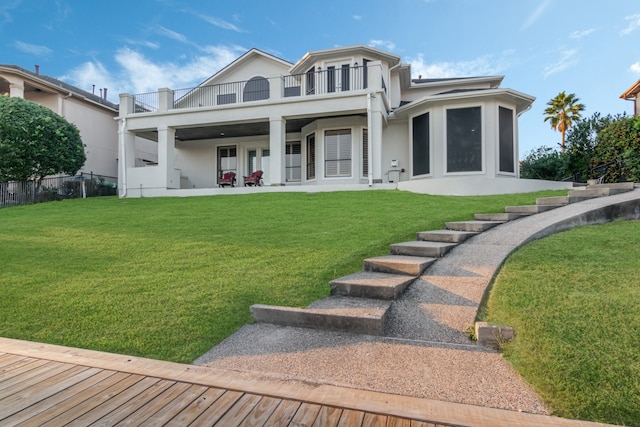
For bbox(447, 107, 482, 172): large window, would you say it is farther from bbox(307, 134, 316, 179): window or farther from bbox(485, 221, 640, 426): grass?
bbox(485, 221, 640, 426): grass

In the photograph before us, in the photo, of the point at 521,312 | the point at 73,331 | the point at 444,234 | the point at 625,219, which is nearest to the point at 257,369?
the point at 73,331

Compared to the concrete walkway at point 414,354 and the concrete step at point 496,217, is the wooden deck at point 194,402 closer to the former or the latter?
the concrete walkway at point 414,354

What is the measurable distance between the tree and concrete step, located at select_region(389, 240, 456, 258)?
553 inches

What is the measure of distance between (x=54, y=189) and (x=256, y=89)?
9721mm

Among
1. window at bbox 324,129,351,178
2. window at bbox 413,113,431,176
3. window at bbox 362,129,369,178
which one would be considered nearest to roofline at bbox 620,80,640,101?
window at bbox 413,113,431,176

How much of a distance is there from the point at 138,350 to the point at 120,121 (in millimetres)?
14507

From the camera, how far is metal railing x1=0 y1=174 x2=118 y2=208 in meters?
12.9

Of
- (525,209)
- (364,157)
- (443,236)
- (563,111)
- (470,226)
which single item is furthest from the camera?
(563,111)

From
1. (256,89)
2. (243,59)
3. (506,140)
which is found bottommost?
(506,140)

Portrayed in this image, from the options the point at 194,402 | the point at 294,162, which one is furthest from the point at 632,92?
the point at 194,402

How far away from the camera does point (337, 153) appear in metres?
13.7

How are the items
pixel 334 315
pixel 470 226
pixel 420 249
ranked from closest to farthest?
pixel 334 315 < pixel 420 249 < pixel 470 226

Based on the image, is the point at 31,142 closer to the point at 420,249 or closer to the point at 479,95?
the point at 420,249

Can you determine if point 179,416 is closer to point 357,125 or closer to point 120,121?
point 357,125
